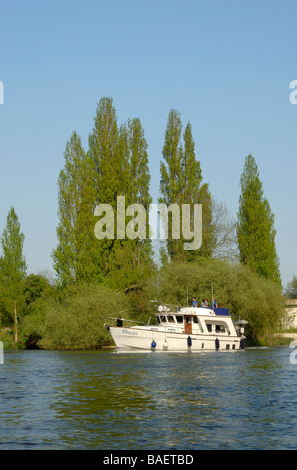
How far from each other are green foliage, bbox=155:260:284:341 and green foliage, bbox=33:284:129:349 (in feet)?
18.5

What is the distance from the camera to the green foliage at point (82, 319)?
2494 inches

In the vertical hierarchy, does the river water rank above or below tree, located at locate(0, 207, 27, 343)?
below

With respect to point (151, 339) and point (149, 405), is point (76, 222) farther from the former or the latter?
point (149, 405)

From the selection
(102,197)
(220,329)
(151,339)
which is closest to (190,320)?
(220,329)

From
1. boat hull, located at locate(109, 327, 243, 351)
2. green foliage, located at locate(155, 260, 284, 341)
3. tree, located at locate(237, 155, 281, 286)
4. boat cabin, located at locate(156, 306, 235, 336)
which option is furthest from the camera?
tree, located at locate(237, 155, 281, 286)

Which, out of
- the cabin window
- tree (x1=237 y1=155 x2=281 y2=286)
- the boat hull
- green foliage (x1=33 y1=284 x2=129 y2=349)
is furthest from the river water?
tree (x1=237 y1=155 x2=281 y2=286)

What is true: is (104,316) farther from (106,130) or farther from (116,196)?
(106,130)

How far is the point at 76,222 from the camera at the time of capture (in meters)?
68.9

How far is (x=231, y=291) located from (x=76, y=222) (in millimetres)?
17133

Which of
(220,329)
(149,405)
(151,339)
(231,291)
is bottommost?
(149,405)

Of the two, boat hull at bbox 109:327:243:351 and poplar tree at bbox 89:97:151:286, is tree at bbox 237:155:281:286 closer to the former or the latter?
poplar tree at bbox 89:97:151:286

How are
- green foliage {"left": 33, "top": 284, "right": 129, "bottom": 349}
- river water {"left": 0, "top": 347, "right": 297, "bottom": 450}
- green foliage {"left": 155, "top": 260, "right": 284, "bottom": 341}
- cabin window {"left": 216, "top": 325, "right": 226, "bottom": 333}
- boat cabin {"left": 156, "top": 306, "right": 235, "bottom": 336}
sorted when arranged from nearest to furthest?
river water {"left": 0, "top": 347, "right": 297, "bottom": 450} < boat cabin {"left": 156, "top": 306, "right": 235, "bottom": 336} < cabin window {"left": 216, "top": 325, "right": 226, "bottom": 333} < green foliage {"left": 33, "top": 284, "right": 129, "bottom": 349} < green foliage {"left": 155, "top": 260, "right": 284, "bottom": 341}

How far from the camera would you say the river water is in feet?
62.8

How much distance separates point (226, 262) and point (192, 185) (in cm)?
1075
